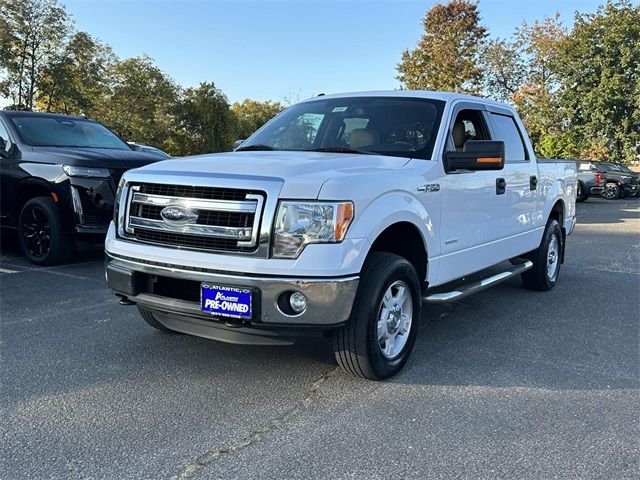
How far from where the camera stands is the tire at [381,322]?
11.3 feet

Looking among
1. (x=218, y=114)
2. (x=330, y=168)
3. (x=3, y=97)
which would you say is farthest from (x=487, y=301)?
(x=218, y=114)

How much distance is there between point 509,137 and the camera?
18.7 feet

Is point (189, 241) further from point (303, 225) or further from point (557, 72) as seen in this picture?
point (557, 72)

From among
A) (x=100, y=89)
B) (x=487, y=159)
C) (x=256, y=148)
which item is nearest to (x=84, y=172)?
(x=256, y=148)

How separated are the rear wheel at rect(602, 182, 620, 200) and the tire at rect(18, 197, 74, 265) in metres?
24.4

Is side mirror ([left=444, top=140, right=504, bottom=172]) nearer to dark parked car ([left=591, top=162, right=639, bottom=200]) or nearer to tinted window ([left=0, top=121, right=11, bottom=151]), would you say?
tinted window ([left=0, top=121, right=11, bottom=151])

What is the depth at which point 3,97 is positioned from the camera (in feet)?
Answer: 101

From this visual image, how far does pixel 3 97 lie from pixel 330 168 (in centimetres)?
3276

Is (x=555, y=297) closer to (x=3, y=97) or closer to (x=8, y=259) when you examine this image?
(x=8, y=259)

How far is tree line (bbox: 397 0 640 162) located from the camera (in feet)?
104

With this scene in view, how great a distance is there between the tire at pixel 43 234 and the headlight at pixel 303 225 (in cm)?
465

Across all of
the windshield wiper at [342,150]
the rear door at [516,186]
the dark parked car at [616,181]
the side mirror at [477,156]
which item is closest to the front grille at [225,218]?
the windshield wiper at [342,150]

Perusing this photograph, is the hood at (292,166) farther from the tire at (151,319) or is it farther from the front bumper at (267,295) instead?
the tire at (151,319)

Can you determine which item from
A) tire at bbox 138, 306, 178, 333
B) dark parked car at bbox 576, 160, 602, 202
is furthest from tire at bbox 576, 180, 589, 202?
tire at bbox 138, 306, 178, 333
